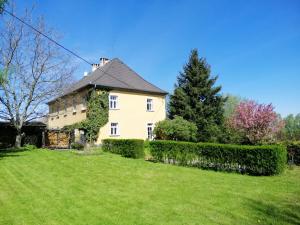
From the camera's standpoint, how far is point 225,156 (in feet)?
44.7

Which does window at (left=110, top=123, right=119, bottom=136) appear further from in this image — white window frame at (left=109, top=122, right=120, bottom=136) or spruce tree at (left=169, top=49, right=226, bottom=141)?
spruce tree at (left=169, top=49, right=226, bottom=141)

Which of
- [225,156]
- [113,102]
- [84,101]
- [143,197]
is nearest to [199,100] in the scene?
[113,102]

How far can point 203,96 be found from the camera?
3625cm

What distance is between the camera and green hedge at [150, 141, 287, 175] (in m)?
12.2

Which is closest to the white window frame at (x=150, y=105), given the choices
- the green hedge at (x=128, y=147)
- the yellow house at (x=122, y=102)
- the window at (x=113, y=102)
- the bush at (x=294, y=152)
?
the yellow house at (x=122, y=102)

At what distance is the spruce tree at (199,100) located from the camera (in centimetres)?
3438

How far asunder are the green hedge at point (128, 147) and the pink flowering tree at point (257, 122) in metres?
12.8

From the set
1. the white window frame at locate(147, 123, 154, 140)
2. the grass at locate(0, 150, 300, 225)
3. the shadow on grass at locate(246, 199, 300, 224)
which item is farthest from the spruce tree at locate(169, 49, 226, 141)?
the shadow on grass at locate(246, 199, 300, 224)

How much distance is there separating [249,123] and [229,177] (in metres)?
16.0

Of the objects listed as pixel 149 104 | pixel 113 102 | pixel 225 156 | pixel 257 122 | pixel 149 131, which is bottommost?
pixel 225 156

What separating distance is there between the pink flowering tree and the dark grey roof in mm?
10255

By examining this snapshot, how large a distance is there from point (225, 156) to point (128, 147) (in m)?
7.69

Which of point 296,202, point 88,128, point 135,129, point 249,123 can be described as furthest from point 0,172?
point 249,123

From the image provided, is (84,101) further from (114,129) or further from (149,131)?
(149,131)
